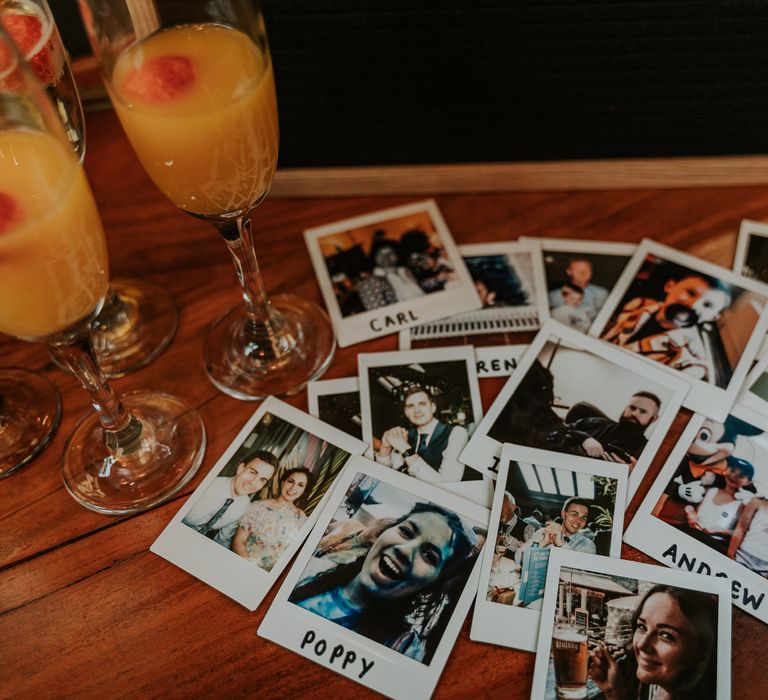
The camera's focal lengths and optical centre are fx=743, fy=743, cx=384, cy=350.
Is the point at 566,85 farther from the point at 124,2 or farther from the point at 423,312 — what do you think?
the point at 124,2

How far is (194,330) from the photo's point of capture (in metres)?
0.92

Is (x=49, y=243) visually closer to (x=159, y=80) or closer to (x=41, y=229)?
(x=41, y=229)

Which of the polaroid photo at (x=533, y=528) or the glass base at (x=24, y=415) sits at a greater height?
the glass base at (x=24, y=415)

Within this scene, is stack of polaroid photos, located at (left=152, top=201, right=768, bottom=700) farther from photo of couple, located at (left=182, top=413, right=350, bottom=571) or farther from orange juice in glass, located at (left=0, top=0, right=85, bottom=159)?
orange juice in glass, located at (left=0, top=0, right=85, bottom=159)

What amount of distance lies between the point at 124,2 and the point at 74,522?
19.8 inches

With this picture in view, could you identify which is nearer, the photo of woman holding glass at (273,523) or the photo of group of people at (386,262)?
the photo of woman holding glass at (273,523)

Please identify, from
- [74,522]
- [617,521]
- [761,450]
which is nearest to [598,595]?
[617,521]

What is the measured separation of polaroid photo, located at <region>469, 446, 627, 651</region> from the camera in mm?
668

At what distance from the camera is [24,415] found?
0.85 metres

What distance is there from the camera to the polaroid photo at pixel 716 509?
2.27ft

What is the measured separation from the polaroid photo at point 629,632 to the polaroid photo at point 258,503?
0.25 m

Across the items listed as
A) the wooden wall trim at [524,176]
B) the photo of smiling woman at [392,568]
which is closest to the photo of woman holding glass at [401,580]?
the photo of smiling woman at [392,568]

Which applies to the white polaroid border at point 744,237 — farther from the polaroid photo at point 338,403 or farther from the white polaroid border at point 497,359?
the polaroid photo at point 338,403

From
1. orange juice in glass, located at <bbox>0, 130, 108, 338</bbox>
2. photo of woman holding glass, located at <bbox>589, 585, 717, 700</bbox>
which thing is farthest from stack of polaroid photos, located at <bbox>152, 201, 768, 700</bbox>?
orange juice in glass, located at <bbox>0, 130, 108, 338</bbox>
